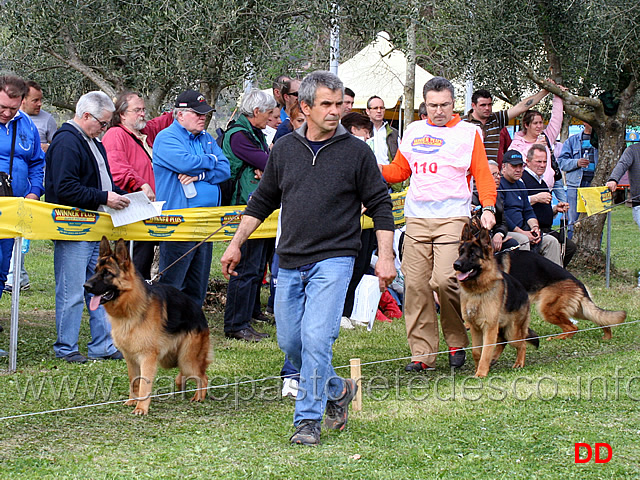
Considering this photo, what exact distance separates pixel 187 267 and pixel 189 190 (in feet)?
2.41

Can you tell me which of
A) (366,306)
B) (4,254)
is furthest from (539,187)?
(4,254)

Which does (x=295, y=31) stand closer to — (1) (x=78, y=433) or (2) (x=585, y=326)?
(2) (x=585, y=326)

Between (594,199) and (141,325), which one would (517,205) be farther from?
(141,325)

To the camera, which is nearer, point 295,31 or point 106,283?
point 106,283

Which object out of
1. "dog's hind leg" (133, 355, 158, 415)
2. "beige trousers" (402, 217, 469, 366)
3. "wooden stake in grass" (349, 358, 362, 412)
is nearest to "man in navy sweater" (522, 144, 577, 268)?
"beige trousers" (402, 217, 469, 366)

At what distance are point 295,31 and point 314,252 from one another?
5986 millimetres

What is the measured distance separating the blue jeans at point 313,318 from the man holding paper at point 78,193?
2553 mm

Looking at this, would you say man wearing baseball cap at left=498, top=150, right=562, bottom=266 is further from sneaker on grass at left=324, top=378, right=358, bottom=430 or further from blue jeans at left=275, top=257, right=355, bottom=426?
blue jeans at left=275, top=257, right=355, bottom=426

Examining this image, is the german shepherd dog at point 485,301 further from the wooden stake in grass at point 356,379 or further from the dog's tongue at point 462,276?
the wooden stake in grass at point 356,379

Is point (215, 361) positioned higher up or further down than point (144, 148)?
further down

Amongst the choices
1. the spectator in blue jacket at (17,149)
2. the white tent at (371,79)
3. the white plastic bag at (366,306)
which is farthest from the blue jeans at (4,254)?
the white tent at (371,79)

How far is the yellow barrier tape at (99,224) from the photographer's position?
6.06 meters

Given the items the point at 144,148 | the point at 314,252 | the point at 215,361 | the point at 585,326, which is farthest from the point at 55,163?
the point at 585,326

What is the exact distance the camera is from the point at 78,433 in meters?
4.71
